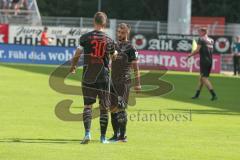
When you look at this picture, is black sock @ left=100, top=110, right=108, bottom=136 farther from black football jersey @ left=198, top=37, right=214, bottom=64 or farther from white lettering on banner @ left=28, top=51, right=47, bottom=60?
white lettering on banner @ left=28, top=51, right=47, bottom=60

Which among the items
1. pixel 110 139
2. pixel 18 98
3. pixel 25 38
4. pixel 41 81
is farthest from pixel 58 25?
pixel 110 139

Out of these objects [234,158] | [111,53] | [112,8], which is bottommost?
[234,158]

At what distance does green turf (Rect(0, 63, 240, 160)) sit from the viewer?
1196 centimetres

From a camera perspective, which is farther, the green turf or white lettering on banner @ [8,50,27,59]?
white lettering on banner @ [8,50,27,59]

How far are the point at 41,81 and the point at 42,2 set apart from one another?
44.7 m

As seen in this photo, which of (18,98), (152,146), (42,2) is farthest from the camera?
(42,2)

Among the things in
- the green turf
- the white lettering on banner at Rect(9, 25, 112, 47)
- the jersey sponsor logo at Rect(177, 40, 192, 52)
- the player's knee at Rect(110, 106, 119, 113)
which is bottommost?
the green turf

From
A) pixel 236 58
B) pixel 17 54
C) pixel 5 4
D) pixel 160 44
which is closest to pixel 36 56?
pixel 17 54

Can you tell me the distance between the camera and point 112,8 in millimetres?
74750

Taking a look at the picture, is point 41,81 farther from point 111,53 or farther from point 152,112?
point 111,53

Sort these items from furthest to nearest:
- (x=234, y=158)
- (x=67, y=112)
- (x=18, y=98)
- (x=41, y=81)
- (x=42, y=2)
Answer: (x=42, y=2) → (x=41, y=81) → (x=18, y=98) → (x=67, y=112) → (x=234, y=158)

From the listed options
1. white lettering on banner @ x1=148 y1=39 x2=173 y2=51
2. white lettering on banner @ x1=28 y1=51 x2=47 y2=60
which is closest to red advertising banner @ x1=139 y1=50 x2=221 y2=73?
white lettering on banner @ x1=148 y1=39 x2=173 y2=51

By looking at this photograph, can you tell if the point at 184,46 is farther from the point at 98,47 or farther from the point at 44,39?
the point at 98,47

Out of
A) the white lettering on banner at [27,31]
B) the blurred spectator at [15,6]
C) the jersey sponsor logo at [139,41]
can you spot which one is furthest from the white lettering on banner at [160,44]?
the blurred spectator at [15,6]
